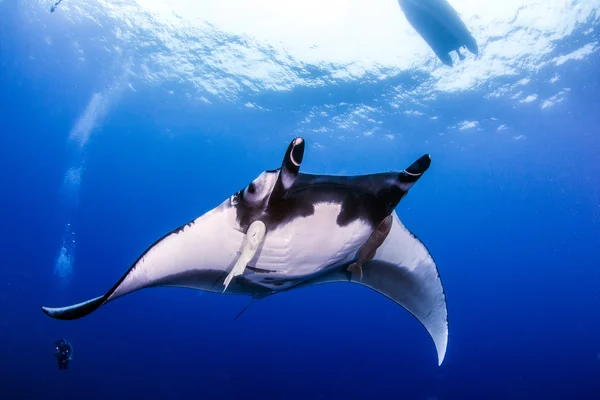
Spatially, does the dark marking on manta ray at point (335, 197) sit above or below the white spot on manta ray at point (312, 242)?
above

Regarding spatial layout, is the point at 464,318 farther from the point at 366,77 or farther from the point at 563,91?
the point at 366,77

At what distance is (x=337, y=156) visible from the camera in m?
27.3

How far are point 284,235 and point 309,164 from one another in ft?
88.5

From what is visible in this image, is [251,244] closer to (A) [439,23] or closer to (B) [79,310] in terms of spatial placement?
(B) [79,310]

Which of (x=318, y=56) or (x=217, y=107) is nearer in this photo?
(x=318, y=56)

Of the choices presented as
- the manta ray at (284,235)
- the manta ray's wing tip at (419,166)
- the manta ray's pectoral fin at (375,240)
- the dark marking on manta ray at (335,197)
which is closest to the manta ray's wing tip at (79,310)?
the manta ray at (284,235)

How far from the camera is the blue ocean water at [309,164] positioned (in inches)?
575

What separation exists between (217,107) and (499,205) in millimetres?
28294

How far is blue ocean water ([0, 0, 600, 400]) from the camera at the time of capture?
14594 millimetres

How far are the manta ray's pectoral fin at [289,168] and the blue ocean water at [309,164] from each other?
1297 centimetres

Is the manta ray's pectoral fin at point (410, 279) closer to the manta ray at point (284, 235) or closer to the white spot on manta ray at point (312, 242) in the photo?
the manta ray at point (284, 235)

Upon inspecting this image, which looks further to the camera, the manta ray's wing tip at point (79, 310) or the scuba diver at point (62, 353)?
the scuba diver at point (62, 353)

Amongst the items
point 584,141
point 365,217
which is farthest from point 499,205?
point 365,217

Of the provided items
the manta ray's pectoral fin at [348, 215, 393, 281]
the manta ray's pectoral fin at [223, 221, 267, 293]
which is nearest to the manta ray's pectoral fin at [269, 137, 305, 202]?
the manta ray's pectoral fin at [223, 221, 267, 293]
